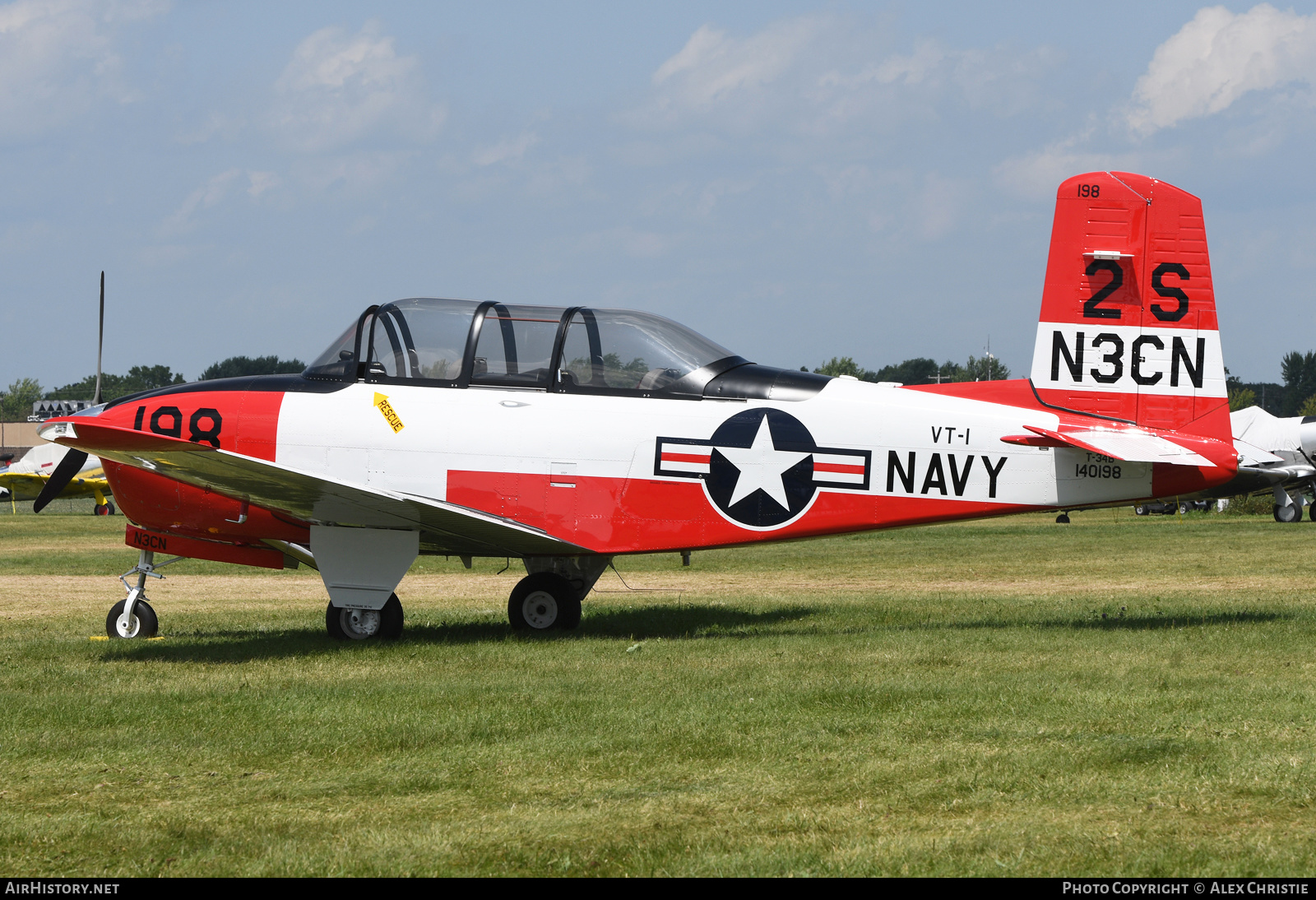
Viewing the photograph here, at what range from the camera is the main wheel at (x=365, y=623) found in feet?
34.9

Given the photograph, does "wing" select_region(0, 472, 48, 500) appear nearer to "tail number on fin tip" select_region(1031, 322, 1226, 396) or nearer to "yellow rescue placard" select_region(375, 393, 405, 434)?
"yellow rescue placard" select_region(375, 393, 405, 434)

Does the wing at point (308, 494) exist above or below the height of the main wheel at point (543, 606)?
above

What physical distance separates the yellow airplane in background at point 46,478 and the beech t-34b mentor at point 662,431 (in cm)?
3842

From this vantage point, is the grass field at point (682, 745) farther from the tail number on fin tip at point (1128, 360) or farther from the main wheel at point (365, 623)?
the tail number on fin tip at point (1128, 360)

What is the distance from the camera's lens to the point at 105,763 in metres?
6.00

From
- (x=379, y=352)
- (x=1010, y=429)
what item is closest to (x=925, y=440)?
(x=1010, y=429)

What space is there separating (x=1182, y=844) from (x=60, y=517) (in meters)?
46.4

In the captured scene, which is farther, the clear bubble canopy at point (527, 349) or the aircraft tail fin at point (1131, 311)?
the clear bubble canopy at point (527, 349)

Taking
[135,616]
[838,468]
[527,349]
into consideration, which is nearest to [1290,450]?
[838,468]

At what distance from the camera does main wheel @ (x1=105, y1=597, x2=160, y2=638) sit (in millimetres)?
10930

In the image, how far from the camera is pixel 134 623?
36.1 ft

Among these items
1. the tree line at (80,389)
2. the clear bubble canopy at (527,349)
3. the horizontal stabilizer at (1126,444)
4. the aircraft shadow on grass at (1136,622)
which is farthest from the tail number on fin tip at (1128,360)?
the tree line at (80,389)

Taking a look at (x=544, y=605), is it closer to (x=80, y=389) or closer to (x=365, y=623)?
(x=365, y=623)

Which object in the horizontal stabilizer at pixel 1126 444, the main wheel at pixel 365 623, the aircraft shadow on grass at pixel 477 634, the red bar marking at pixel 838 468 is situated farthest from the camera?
the main wheel at pixel 365 623
